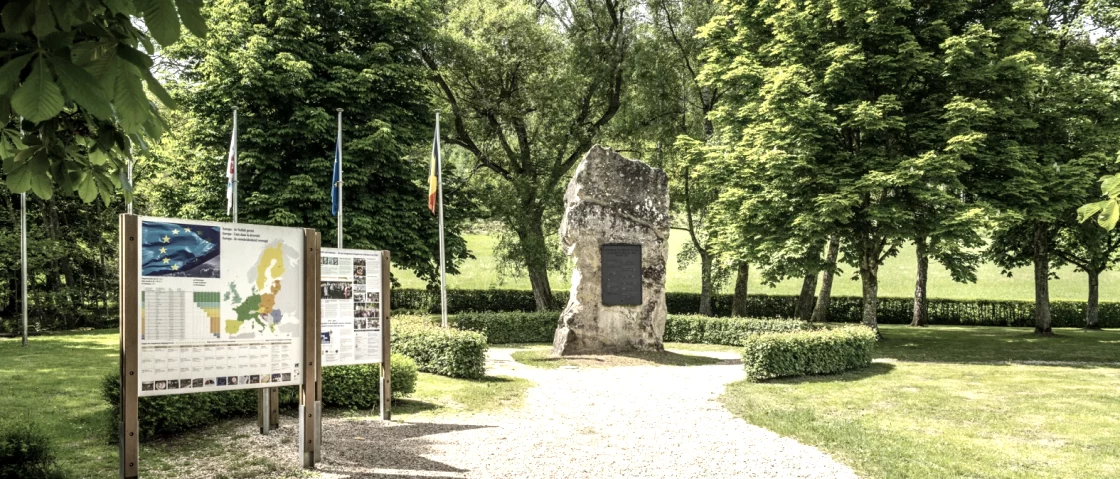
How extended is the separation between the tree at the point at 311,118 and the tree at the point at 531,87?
2769 millimetres

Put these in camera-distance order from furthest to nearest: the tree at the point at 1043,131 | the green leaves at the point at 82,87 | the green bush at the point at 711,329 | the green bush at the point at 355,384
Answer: the green bush at the point at 711,329
the tree at the point at 1043,131
the green bush at the point at 355,384
the green leaves at the point at 82,87

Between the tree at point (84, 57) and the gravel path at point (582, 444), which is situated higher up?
the tree at point (84, 57)

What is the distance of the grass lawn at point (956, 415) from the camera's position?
8.27 meters

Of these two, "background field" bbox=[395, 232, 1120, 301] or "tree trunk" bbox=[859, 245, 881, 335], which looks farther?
"background field" bbox=[395, 232, 1120, 301]

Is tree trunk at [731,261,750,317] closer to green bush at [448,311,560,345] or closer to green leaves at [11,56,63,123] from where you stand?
green bush at [448,311,560,345]

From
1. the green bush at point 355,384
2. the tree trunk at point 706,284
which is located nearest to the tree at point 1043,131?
the tree trunk at point 706,284

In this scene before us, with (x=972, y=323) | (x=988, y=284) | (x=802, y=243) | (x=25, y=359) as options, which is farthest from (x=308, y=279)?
(x=988, y=284)

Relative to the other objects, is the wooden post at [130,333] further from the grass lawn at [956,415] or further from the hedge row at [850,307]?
the hedge row at [850,307]

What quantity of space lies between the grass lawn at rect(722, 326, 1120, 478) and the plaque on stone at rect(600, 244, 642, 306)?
15.0 ft

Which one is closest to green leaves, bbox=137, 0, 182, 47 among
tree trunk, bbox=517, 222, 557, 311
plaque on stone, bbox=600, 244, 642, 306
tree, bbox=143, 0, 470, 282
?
plaque on stone, bbox=600, 244, 642, 306

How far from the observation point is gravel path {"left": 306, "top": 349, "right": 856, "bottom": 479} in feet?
26.1

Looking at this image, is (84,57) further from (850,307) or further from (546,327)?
(850,307)

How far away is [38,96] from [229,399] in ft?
26.3

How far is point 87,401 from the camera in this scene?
11.5 metres
